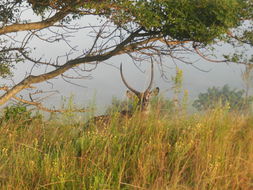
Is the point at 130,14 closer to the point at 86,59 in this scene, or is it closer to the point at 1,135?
the point at 86,59

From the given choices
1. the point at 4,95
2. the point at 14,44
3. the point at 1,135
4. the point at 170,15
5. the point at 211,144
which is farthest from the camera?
the point at 14,44

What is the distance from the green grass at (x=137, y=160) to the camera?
13.3ft

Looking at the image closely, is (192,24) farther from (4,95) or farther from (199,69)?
(4,95)

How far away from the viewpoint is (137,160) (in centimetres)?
471

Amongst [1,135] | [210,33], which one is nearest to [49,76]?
[210,33]

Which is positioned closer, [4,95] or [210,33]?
[210,33]

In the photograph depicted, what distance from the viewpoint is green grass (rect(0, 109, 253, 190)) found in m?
4.06

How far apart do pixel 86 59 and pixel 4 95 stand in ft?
9.40

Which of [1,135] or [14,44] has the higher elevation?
[14,44]

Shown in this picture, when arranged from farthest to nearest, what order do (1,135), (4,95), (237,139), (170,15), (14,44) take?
(14,44) < (4,95) < (170,15) < (237,139) < (1,135)

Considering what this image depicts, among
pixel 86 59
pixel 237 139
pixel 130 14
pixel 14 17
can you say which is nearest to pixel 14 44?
pixel 14 17

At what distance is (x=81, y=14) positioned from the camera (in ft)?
40.8

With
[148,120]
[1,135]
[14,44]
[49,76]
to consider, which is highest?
[14,44]

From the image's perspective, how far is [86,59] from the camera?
1278 cm
